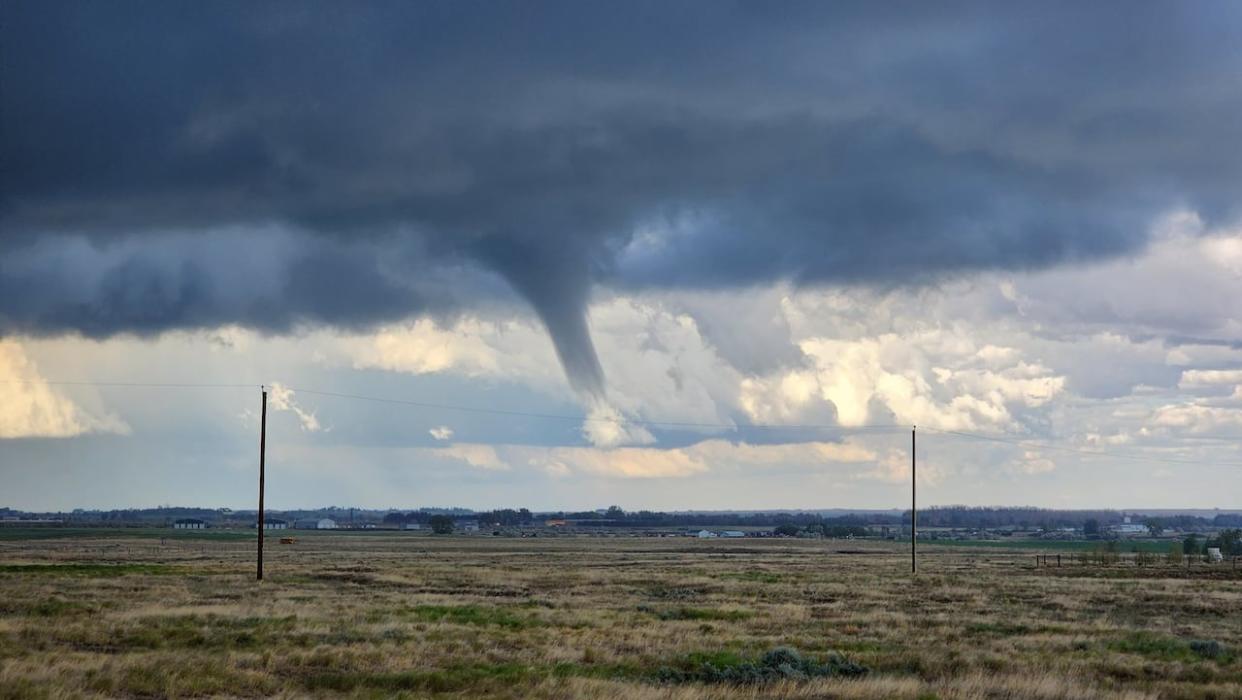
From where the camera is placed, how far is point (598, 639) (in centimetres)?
3388

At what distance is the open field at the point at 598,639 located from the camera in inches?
956

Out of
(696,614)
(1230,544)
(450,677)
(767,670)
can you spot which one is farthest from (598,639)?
(1230,544)

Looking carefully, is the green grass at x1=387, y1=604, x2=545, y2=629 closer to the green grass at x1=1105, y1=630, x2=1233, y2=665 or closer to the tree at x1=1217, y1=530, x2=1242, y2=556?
the green grass at x1=1105, y1=630, x2=1233, y2=665

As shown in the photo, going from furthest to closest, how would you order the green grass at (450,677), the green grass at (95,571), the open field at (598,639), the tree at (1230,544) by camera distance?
the tree at (1230,544), the green grass at (95,571), the open field at (598,639), the green grass at (450,677)

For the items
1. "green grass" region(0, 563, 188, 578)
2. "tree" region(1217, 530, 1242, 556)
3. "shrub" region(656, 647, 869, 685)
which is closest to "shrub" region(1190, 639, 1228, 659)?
"shrub" region(656, 647, 869, 685)

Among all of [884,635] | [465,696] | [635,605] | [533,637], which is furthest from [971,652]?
[635,605]

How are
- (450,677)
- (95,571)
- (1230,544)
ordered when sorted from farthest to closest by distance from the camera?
(1230,544) < (95,571) < (450,677)

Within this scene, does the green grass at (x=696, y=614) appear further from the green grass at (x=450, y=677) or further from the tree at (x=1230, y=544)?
the tree at (x=1230, y=544)

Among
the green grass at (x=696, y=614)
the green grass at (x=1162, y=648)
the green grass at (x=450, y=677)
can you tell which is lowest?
the green grass at (x=696, y=614)

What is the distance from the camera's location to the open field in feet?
79.7

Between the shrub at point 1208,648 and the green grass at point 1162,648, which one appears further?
the shrub at point 1208,648

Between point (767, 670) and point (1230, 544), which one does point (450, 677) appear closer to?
point (767, 670)

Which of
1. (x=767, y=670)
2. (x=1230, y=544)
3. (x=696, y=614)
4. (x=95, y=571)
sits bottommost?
(x=1230, y=544)

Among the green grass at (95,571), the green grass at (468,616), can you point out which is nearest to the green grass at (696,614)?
the green grass at (468,616)
